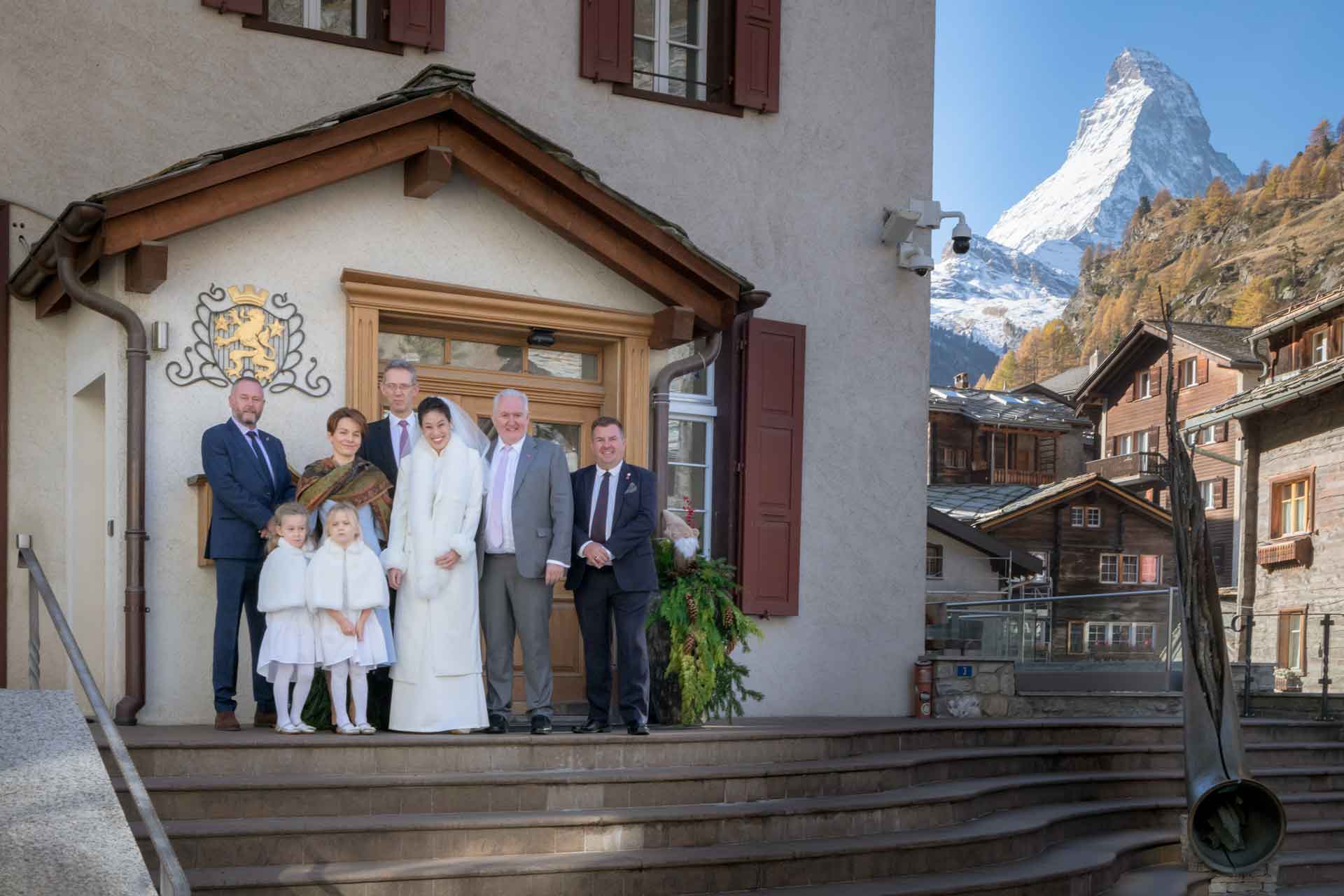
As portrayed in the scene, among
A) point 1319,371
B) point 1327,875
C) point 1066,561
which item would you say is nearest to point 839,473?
point 1327,875

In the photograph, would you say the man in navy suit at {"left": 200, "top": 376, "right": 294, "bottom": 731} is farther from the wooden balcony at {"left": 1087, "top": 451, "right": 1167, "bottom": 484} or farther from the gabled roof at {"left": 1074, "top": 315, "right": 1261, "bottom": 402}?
the wooden balcony at {"left": 1087, "top": 451, "right": 1167, "bottom": 484}

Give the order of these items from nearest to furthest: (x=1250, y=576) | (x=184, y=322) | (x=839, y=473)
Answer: (x=184, y=322) → (x=839, y=473) → (x=1250, y=576)

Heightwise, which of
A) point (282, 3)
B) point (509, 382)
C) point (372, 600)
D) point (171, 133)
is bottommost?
point (372, 600)

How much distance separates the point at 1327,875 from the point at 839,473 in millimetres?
4288

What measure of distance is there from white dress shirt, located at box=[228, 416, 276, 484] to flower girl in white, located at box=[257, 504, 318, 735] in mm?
495

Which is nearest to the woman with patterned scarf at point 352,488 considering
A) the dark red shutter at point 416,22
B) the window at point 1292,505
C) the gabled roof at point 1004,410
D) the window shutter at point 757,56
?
the dark red shutter at point 416,22

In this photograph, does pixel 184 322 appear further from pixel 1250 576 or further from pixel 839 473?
pixel 1250 576

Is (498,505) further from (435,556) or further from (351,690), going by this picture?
(351,690)

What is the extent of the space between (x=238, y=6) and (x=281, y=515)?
12.2 ft

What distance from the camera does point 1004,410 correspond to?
177 ft

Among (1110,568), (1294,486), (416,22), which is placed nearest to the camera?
(416,22)

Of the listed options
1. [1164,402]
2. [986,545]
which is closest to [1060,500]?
[1164,402]

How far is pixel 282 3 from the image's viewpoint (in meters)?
10.6

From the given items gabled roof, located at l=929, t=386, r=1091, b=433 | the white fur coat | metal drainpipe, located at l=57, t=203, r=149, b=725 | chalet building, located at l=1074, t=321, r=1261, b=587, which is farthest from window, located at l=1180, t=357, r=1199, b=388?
metal drainpipe, located at l=57, t=203, r=149, b=725
